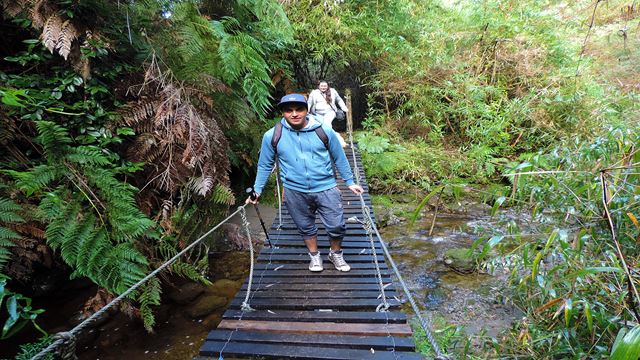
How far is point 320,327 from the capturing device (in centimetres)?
197

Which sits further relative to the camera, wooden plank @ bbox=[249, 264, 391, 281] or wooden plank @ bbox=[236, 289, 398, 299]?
wooden plank @ bbox=[249, 264, 391, 281]

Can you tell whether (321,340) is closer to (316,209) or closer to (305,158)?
(316,209)

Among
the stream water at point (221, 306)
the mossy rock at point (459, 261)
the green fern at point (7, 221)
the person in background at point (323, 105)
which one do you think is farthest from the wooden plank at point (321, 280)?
the person in background at point (323, 105)

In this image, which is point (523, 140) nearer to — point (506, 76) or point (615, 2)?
point (506, 76)

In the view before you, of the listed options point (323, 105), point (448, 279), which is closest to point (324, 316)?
point (448, 279)

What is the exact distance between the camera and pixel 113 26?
2865 mm

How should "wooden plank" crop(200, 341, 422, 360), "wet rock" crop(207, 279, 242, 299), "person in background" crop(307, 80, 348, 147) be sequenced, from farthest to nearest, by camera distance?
"person in background" crop(307, 80, 348, 147)
"wet rock" crop(207, 279, 242, 299)
"wooden plank" crop(200, 341, 422, 360)

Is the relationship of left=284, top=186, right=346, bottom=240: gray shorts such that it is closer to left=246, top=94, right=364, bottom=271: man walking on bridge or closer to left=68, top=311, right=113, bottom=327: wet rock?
left=246, top=94, right=364, bottom=271: man walking on bridge

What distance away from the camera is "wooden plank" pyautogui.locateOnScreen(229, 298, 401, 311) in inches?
85.5

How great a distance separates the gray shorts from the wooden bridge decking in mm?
380

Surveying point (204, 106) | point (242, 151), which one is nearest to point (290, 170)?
point (204, 106)

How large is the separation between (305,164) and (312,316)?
106cm

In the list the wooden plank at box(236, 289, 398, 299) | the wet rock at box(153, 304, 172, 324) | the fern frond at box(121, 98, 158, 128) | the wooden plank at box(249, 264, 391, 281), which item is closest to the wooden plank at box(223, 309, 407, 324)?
the wooden plank at box(236, 289, 398, 299)

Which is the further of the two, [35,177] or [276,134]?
[276,134]
